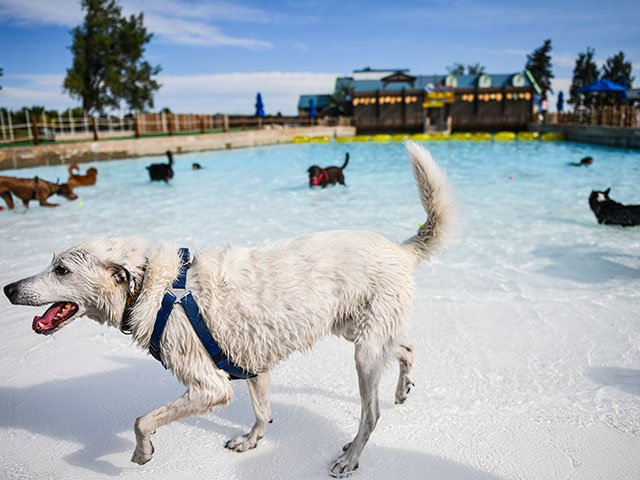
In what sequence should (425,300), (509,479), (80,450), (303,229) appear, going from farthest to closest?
(303,229), (425,300), (80,450), (509,479)

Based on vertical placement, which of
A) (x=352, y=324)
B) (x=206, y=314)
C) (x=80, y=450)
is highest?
(x=206, y=314)

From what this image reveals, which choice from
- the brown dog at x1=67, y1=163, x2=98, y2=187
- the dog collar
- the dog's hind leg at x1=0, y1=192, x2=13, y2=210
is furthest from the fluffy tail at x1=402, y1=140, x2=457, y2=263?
the brown dog at x1=67, y1=163, x2=98, y2=187

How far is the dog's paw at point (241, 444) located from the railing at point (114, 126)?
24.0 meters

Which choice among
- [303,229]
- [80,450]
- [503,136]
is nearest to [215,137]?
[303,229]

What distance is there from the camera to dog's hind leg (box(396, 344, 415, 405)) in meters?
3.25

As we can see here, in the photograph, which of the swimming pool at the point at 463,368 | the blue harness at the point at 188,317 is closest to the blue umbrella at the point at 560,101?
the swimming pool at the point at 463,368

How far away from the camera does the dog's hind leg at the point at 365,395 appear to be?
265 cm

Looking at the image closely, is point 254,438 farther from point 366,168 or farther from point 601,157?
point 601,157

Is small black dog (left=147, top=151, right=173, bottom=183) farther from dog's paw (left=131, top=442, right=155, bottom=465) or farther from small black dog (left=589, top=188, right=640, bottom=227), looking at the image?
dog's paw (left=131, top=442, right=155, bottom=465)

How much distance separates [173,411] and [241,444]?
761 mm

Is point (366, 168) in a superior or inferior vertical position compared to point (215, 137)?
inferior

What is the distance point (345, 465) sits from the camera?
2723mm

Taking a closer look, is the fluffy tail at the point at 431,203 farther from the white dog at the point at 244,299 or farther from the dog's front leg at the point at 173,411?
the dog's front leg at the point at 173,411

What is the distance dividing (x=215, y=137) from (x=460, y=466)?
30358 mm
